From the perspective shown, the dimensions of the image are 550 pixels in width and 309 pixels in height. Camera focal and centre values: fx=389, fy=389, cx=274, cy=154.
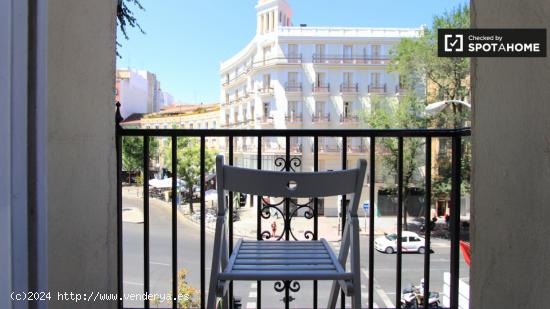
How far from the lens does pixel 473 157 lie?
4.65ft

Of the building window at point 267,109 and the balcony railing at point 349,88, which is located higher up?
the balcony railing at point 349,88

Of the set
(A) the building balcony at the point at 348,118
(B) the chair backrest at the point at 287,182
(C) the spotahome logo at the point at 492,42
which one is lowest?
(B) the chair backrest at the point at 287,182

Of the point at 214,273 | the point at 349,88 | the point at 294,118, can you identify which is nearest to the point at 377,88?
the point at 349,88

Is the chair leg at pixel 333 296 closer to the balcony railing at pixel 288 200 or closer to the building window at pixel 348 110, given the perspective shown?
the balcony railing at pixel 288 200

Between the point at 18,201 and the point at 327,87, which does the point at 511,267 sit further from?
the point at 327,87

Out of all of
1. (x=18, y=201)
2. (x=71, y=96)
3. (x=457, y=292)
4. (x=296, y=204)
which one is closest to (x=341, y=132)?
(x=296, y=204)

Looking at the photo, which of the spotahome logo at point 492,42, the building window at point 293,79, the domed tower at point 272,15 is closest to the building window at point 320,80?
the building window at point 293,79

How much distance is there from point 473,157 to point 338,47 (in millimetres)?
21533

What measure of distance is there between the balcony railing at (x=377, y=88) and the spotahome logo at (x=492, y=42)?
20.0 metres

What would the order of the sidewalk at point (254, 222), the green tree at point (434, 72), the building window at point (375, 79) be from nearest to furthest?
the sidewalk at point (254, 222) < the green tree at point (434, 72) < the building window at point (375, 79)

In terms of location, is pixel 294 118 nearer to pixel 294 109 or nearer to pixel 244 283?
pixel 294 109

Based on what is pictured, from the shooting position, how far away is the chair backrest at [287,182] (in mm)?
1156

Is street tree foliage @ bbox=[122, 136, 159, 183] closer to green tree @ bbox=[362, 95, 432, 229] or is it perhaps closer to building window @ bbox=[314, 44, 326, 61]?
green tree @ bbox=[362, 95, 432, 229]

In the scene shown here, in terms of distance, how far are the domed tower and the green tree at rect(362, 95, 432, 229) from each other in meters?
6.35
